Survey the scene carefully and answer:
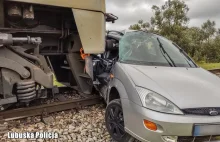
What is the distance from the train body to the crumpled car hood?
1547 millimetres

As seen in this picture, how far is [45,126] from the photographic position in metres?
4.07

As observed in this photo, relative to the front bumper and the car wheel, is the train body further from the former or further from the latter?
the front bumper

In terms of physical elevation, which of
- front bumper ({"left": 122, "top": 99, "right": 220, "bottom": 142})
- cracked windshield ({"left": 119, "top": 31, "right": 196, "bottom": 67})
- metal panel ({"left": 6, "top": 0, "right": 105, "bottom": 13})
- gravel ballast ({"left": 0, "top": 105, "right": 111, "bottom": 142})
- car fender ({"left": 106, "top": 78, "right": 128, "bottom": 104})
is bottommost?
gravel ballast ({"left": 0, "top": 105, "right": 111, "bottom": 142})

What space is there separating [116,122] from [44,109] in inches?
70.7

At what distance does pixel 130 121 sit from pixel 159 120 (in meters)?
0.45

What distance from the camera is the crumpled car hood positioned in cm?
273

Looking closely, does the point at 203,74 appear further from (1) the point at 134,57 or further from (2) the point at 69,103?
(2) the point at 69,103

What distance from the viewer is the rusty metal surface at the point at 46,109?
164 inches

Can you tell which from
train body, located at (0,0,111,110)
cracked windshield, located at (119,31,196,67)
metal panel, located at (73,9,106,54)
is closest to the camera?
cracked windshield, located at (119,31,196,67)

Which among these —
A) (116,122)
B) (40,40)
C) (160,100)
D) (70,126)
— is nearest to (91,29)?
(40,40)

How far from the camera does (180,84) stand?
3.04m

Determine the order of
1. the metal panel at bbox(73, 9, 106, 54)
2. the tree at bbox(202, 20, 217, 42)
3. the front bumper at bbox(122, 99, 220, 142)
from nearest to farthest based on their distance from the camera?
the front bumper at bbox(122, 99, 220, 142) → the metal panel at bbox(73, 9, 106, 54) → the tree at bbox(202, 20, 217, 42)

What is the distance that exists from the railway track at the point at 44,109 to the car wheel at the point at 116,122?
154cm

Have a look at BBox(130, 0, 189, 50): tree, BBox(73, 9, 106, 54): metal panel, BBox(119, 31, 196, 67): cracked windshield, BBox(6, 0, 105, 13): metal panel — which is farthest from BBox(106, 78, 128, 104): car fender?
BBox(130, 0, 189, 50): tree
